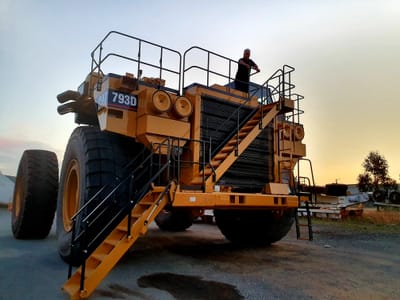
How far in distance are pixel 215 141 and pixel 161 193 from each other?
6.52 ft

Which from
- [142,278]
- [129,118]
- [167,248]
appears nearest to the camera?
[142,278]

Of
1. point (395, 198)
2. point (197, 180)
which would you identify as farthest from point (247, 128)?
point (395, 198)

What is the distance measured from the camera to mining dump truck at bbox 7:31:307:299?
182 inches

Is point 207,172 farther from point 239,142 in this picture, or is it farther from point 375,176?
point 375,176

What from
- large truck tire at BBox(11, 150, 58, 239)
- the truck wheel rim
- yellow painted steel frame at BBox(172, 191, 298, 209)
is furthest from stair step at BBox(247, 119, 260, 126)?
large truck tire at BBox(11, 150, 58, 239)

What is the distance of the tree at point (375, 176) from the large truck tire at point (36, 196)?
28.3 m

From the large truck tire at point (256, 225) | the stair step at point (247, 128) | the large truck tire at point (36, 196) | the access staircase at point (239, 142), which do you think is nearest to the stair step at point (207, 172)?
the access staircase at point (239, 142)

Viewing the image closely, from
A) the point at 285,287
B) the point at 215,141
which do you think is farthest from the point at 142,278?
the point at 215,141

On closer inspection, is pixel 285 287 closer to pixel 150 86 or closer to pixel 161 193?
pixel 161 193

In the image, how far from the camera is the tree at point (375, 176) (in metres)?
29.9

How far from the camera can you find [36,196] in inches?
292

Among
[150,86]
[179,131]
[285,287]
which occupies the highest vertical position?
[150,86]

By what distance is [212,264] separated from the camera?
5781mm

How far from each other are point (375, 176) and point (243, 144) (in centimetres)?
2894
